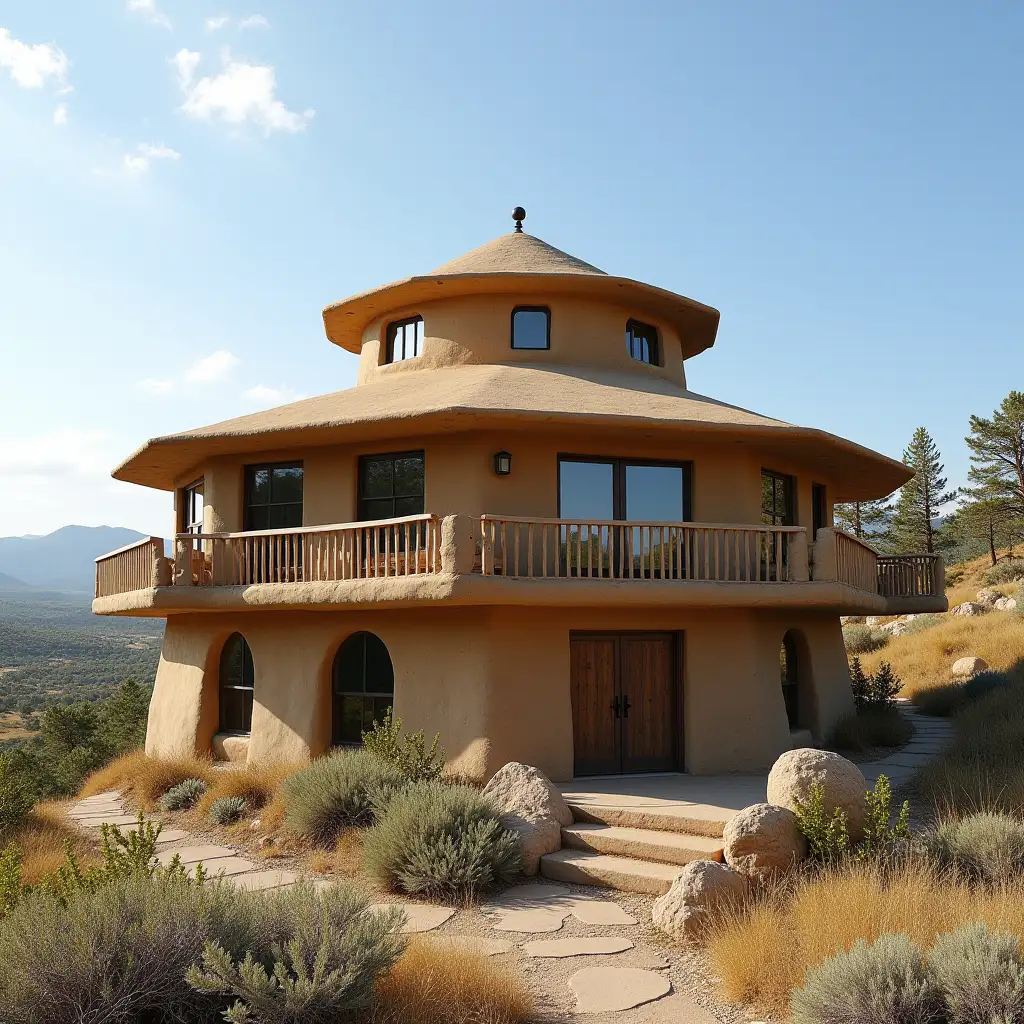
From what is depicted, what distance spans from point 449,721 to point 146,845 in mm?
6958

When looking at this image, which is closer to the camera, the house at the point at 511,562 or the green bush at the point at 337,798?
the green bush at the point at 337,798

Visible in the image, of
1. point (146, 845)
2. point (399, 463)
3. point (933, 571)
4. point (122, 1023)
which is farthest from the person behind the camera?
point (933, 571)

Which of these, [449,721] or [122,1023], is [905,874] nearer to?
[122,1023]

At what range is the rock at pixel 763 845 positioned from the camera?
29.9 ft

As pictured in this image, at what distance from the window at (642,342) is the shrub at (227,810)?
36.5 ft

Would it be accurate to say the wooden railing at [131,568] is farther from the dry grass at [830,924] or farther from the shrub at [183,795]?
the dry grass at [830,924]

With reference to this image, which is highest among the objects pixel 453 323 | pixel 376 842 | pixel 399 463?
pixel 453 323

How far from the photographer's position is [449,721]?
45.9 feet

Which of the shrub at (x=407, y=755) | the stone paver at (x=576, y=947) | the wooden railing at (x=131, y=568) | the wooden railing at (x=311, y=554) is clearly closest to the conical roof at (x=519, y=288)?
the wooden railing at (x=311, y=554)

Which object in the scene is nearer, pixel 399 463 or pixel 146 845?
pixel 146 845

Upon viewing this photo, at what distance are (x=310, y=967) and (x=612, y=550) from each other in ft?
27.5

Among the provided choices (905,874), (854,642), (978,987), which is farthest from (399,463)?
(854,642)

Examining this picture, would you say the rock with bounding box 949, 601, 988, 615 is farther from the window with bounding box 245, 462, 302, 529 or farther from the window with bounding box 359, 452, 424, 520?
the window with bounding box 245, 462, 302, 529

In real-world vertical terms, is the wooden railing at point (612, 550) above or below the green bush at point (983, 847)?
above
